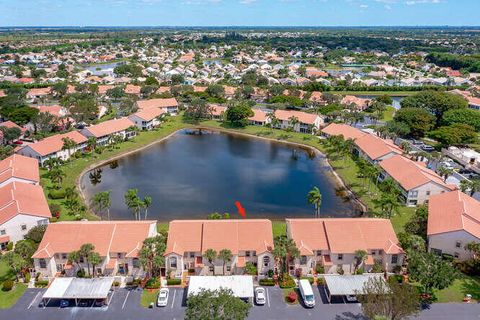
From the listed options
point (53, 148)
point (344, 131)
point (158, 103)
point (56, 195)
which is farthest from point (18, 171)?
point (344, 131)

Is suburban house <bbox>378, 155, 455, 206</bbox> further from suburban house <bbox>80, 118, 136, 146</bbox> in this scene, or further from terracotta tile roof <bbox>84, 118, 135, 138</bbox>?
terracotta tile roof <bbox>84, 118, 135, 138</bbox>

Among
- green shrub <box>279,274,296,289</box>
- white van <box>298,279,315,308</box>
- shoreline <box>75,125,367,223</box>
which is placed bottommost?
shoreline <box>75,125,367,223</box>

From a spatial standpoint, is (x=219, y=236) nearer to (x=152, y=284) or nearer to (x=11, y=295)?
(x=152, y=284)

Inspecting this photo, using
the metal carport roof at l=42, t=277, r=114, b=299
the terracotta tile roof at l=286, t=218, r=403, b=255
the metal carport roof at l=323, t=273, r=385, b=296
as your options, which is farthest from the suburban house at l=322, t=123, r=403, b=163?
the metal carport roof at l=42, t=277, r=114, b=299

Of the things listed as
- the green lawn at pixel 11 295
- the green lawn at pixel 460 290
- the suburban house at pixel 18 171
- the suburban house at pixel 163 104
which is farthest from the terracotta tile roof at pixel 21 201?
the suburban house at pixel 163 104

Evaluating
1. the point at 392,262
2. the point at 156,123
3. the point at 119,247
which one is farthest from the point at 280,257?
the point at 156,123

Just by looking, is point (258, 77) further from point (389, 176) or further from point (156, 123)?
point (389, 176)
